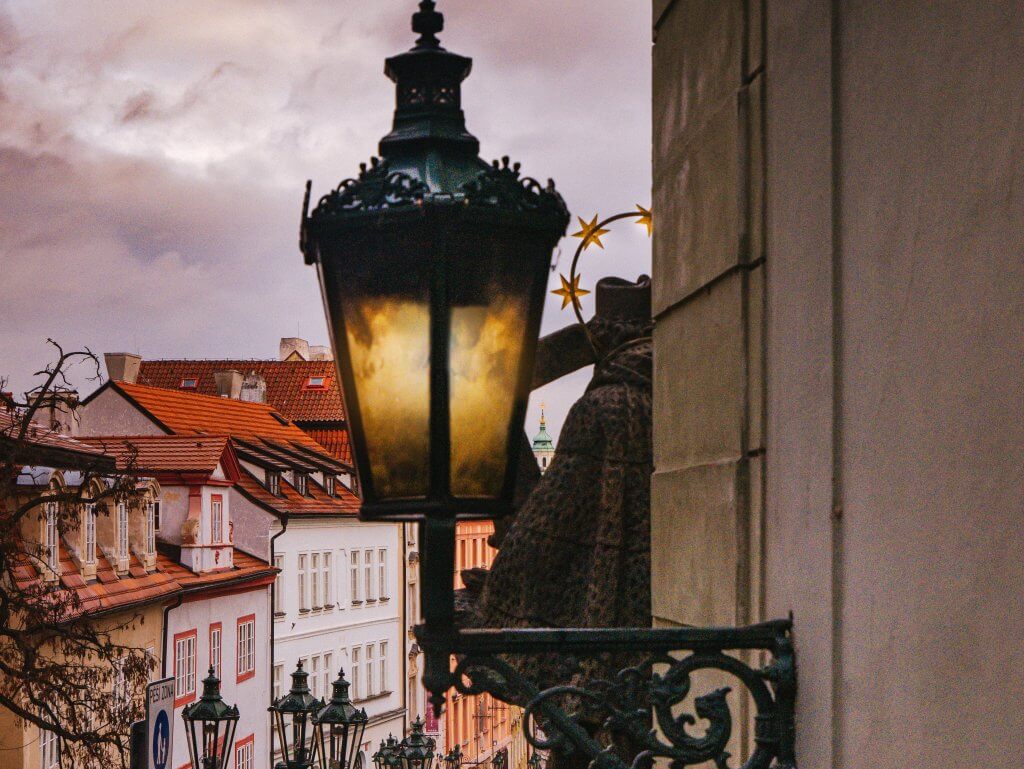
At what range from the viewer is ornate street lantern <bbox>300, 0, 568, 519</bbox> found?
2311mm

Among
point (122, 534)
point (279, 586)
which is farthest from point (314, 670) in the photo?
point (122, 534)

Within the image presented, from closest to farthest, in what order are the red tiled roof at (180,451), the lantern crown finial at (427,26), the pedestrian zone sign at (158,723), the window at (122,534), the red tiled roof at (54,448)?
the lantern crown finial at (427,26) < the pedestrian zone sign at (158,723) < the red tiled roof at (54,448) < the window at (122,534) < the red tiled roof at (180,451)

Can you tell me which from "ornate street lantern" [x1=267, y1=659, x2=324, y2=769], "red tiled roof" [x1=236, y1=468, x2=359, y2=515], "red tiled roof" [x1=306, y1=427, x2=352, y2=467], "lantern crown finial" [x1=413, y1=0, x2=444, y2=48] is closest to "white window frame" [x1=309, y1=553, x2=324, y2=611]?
"red tiled roof" [x1=236, y1=468, x2=359, y2=515]

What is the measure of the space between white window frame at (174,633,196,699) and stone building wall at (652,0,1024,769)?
84.2ft

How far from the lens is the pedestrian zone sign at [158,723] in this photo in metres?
8.78

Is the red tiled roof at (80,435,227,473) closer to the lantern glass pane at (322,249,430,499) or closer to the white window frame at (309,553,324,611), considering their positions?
the white window frame at (309,553,324,611)

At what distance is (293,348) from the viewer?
54.2m

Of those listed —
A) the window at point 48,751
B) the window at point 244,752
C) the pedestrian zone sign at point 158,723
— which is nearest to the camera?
the pedestrian zone sign at point 158,723

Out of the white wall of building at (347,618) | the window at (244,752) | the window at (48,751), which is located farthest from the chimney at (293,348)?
the window at (48,751)

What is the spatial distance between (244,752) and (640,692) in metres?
30.5

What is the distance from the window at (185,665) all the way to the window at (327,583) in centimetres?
962

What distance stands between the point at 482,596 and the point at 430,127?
197 cm

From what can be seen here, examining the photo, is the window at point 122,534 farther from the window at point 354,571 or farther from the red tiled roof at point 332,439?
the red tiled roof at point 332,439

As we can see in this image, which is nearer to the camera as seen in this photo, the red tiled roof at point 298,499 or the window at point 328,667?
the red tiled roof at point 298,499
